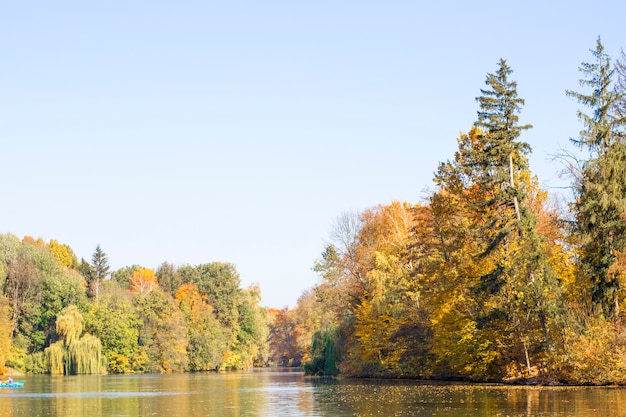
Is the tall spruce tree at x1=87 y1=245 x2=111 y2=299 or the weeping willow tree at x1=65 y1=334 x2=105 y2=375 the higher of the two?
the tall spruce tree at x1=87 y1=245 x2=111 y2=299

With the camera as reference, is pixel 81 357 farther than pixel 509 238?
Yes

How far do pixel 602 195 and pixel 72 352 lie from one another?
71528 mm

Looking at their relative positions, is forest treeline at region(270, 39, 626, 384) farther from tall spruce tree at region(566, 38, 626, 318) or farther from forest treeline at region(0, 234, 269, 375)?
forest treeline at region(0, 234, 269, 375)

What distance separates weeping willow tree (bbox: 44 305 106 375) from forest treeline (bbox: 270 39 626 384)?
40.7 metres

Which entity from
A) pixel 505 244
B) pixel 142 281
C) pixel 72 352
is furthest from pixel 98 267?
pixel 505 244

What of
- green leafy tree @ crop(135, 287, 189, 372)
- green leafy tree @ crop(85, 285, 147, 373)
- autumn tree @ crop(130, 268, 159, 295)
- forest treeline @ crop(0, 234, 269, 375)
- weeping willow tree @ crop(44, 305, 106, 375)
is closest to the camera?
weeping willow tree @ crop(44, 305, 106, 375)

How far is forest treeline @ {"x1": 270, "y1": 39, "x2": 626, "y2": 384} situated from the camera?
43875 mm

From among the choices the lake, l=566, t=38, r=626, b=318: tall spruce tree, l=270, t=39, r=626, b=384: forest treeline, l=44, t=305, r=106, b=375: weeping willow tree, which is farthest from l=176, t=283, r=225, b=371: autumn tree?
l=566, t=38, r=626, b=318: tall spruce tree

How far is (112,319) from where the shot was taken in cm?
10594

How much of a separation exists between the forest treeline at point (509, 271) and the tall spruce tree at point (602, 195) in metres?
0.07

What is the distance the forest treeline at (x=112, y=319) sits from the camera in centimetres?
9756

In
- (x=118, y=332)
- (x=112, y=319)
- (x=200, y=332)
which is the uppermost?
(x=112, y=319)

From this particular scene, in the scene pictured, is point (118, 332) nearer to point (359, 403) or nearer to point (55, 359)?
point (55, 359)

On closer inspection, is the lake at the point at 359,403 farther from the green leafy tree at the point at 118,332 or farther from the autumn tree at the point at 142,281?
the autumn tree at the point at 142,281
